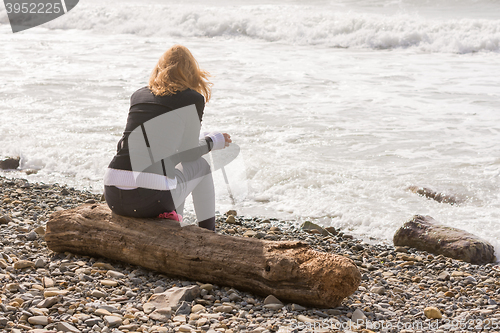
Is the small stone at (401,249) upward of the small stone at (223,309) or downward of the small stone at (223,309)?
downward

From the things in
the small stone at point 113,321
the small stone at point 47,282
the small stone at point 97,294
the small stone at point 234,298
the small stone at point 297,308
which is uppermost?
the small stone at point 47,282

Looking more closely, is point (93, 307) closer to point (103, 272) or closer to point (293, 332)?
point (103, 272)

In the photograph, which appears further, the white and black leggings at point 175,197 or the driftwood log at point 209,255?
the white and black leggings at point 175,197

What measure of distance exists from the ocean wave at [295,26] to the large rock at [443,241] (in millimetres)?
13804

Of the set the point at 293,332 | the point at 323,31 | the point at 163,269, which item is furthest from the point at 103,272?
the point at 323,31

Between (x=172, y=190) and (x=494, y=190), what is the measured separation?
4.44 metres

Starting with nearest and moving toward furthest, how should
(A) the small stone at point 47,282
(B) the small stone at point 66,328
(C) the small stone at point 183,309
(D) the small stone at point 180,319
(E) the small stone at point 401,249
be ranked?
(B) the small stone at point 66,328 < (D) the small stone at point 180,319 < (C) the small stone at point 183,309 < (A) the small stone at point 47,282 < (E) the small stone at point 401,249

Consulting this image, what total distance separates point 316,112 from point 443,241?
18.6 ft

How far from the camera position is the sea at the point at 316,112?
6.06 metres

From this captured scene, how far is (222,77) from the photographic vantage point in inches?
516

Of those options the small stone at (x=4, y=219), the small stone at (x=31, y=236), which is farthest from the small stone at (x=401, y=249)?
the small stone at (x=4, y=219)

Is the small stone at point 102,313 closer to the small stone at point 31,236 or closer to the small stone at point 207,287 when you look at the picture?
the small stone at point 207,287

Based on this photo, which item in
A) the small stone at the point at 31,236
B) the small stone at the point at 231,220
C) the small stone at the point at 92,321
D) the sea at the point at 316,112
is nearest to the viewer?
the small stone at the point at 92,321

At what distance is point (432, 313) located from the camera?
3.15 meters
